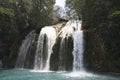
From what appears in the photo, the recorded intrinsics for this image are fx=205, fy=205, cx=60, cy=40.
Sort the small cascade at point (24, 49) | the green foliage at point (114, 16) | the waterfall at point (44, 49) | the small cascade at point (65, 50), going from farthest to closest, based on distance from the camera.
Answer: the small cascade at point (24, 49)
the waterfall at point (44, 49)
the small cascade at point (65, 50)
the green foliage at point (114, 16)

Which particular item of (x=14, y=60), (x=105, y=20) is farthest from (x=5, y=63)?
(x=105, y=20)

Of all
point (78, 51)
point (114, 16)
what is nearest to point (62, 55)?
point (78, 51)

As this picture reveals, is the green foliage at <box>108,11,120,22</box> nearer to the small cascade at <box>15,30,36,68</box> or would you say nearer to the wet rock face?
the wet rock face

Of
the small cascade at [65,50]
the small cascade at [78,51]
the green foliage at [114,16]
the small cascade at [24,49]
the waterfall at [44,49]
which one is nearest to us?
the green foliage at [114,16]

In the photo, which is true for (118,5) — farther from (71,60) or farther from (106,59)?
(71,60)

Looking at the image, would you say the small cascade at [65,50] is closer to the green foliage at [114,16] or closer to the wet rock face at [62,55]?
the wet rock face at [62,55]

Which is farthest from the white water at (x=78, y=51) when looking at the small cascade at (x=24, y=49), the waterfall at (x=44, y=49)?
the small cascade at (x=24, y=49)

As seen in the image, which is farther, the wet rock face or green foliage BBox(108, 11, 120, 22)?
the wet rock face

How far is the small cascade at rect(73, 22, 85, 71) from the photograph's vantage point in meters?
18.1

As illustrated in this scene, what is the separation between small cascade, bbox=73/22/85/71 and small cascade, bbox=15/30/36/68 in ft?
18.2

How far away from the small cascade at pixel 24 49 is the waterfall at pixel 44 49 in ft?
4.45

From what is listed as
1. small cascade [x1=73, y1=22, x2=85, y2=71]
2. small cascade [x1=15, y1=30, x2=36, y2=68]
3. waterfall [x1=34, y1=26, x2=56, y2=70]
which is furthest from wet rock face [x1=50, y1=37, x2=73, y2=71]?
small cascade [x1=15, y1=30, x2=36, y2=68]

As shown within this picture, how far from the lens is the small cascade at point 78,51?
18141 mm

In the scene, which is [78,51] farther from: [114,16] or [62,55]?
[114,16]
